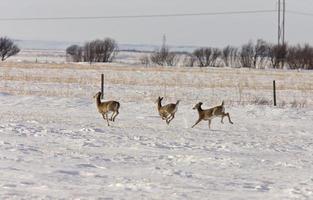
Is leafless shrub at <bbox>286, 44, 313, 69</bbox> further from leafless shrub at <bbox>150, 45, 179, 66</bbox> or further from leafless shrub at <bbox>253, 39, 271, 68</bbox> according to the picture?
leafless shrub at <bbox>150, 45, 179, 66</bbox>

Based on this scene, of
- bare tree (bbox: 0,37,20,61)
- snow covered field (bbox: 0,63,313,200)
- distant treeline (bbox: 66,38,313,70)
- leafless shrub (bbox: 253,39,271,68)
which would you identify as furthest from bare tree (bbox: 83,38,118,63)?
snow covered field (bbox: 0,63,313,200)

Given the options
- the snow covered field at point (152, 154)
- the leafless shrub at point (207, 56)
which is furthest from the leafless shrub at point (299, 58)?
the snow covered field at point (152, 154)

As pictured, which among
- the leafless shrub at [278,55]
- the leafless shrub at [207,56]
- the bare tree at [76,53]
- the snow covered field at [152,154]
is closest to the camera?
the snow covered field at [152,154]

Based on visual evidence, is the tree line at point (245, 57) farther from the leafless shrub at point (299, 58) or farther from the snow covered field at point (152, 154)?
the snow covered field at point (152, 154)

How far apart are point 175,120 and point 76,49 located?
88.2 m

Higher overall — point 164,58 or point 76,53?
point 76,53

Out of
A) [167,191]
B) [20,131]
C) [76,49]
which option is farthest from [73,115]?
[76,49]

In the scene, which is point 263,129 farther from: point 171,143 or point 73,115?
point 73,115

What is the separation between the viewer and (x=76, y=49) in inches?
4178

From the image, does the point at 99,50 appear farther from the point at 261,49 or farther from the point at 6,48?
the point at 261,49

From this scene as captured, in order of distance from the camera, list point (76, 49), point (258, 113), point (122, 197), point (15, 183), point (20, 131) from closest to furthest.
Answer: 1. point (122, 197)
2. point (15, 183)
3. point (20, 131)
4. point (258, 113)
5. point (76, 49)

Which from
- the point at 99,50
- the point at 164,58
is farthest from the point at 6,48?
the point at 164,58

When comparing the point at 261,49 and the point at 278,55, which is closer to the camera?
the point at 278,55

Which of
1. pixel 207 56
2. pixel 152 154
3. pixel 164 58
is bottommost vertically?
pixel 152 154
